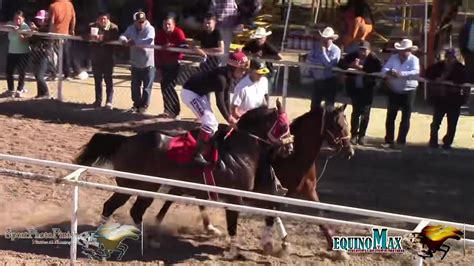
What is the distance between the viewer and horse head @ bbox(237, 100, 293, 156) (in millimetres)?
10078

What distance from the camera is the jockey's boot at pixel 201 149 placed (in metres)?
9.96

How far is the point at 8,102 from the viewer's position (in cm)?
1644

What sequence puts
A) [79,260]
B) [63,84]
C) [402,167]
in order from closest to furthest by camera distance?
[79,260]
[402,167]
[63,84]

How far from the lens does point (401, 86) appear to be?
47.3ft

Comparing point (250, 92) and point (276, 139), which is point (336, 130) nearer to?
point (276, 139)

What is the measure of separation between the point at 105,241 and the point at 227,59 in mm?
4959

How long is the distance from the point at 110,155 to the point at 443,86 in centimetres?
620

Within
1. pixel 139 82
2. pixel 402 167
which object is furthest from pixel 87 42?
pixel 402 167

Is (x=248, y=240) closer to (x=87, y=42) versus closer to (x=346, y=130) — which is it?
(x=346, y=130)

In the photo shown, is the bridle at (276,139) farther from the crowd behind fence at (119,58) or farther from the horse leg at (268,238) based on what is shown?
the crowd behind fence at (119,58)

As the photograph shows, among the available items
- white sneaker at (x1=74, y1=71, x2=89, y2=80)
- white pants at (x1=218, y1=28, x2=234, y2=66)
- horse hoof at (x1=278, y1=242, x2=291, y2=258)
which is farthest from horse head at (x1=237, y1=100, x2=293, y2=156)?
white sneaker at (x1=74, y1=71, x2=89, y2=80)

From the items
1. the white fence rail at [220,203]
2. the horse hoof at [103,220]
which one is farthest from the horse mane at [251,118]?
the white fence rail at [220,203]

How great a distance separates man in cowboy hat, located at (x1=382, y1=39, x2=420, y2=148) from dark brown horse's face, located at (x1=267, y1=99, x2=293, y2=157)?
460 cm

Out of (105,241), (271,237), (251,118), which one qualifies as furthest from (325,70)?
(105,241)
